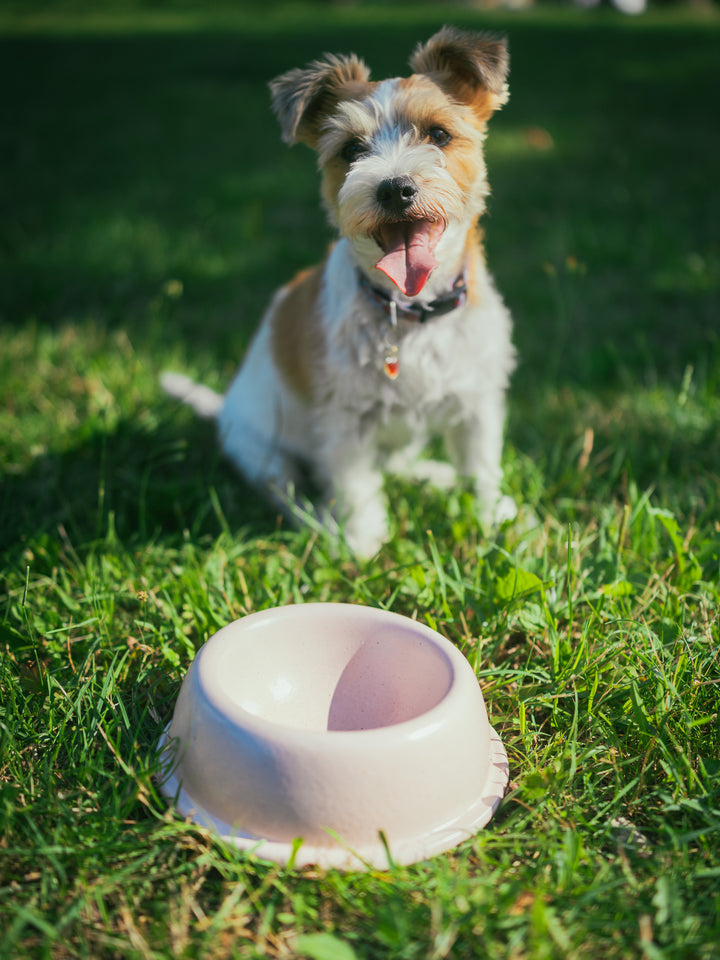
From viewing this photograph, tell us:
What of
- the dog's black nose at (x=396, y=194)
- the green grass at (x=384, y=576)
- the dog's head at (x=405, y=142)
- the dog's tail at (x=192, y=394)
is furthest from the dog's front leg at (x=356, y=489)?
the dog's tail at (x=192, y=394)

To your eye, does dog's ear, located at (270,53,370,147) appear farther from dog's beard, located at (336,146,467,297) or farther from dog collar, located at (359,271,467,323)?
dog collar, located at (359,271,467,323)

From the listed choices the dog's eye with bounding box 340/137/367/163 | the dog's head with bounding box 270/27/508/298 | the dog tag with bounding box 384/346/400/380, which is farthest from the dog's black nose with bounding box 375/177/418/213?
the dog tag with bounding box 384/346/400/380

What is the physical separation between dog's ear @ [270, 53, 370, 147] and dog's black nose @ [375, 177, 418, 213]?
1.75 feet

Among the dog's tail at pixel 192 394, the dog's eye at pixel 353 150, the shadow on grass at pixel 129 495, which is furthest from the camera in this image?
the dog's tail at pixel 192 394

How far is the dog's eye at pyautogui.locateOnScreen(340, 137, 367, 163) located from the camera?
8.38ft

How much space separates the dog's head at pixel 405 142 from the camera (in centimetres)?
239

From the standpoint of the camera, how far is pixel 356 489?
300 cm

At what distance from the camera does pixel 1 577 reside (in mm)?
2629

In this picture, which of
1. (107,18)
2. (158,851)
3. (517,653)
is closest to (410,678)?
(517,653)

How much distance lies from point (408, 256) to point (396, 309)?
0.98 ft

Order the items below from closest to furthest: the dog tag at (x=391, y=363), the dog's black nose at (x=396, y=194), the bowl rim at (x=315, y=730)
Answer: the bowl rim at (x=315, y=730), the dog's black nose at (x=396, y=194), the dog tag at (x=391, y=363)

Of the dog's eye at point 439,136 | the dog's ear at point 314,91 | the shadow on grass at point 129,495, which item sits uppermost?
the dog's ear at point 314,91

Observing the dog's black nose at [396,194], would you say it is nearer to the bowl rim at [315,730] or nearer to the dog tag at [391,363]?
the dog tag at [391,363]

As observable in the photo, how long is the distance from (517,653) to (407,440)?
3.43 feet
